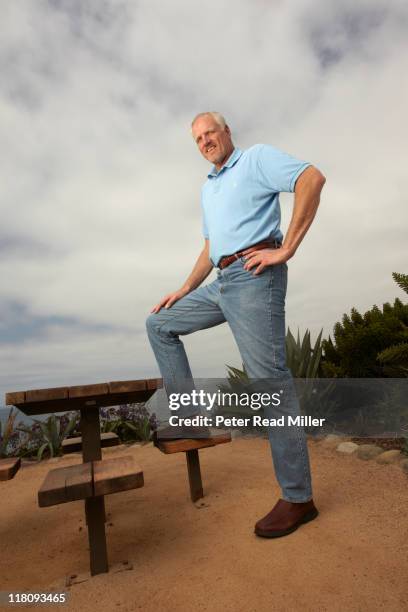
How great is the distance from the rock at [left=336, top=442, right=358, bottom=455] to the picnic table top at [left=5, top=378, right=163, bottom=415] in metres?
2.18

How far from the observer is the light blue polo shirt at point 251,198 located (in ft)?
7.79

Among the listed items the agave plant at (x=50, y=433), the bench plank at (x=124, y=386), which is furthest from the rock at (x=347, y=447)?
the agave plant at (x=50, y=433)

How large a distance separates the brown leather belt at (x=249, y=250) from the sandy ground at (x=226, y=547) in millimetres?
1401

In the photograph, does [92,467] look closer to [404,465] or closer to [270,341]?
[270,341]

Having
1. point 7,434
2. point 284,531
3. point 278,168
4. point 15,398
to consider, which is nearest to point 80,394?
point 15,398

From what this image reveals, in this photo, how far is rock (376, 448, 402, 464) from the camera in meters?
3.66

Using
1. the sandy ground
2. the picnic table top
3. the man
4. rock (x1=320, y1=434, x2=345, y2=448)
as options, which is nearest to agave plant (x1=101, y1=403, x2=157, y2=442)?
the sandy ground

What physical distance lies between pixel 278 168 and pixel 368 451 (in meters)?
2.63

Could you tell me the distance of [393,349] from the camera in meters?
4.45

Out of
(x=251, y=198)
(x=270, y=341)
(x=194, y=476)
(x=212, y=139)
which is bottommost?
(x=194, y=476)

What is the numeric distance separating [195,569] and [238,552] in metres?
0.23

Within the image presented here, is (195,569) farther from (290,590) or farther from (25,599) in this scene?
(25,599)

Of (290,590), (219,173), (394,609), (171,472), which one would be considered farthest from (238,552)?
(219,173)

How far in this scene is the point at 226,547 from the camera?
2291 mm
